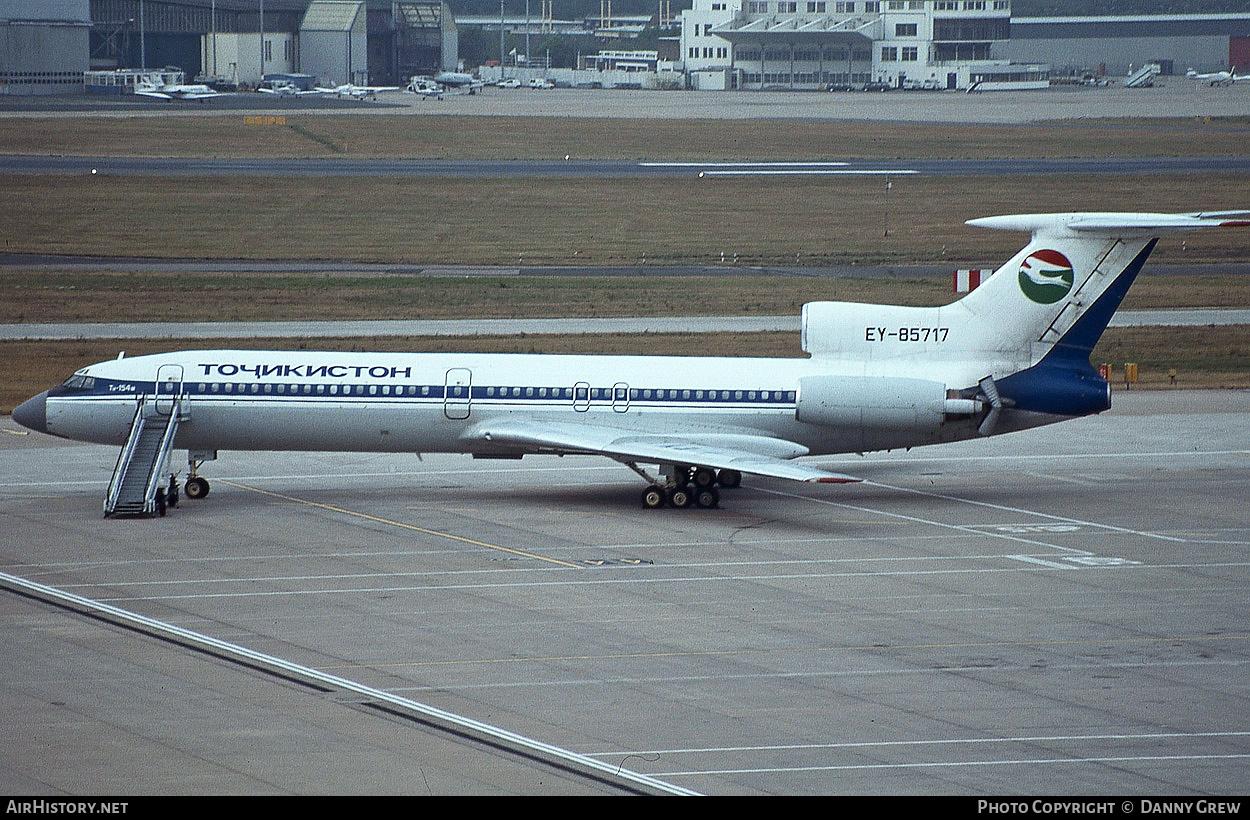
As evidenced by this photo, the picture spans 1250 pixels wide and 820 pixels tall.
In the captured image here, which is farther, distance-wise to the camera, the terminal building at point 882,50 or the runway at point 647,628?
the terminal building at point 882,50

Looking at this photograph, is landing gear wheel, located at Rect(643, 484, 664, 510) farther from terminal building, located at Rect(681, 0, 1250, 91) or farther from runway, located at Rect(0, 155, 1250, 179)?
terminal building, located at Rect(681, 0, 1250, 91)

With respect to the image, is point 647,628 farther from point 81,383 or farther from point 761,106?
point 761,106

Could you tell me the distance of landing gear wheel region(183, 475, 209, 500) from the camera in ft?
120

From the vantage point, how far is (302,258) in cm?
7362

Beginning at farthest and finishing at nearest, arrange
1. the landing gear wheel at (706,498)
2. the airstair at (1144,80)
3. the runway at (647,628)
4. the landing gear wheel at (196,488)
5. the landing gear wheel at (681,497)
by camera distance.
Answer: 1. the airstair at (1144,80)
2. the landing gear wheel at (196,488)
3. the landing gear wheel at (706,498)
4. the landing gear wheel at (681,497)
5. the runway at (647,628)

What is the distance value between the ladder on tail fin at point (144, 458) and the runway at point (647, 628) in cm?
76

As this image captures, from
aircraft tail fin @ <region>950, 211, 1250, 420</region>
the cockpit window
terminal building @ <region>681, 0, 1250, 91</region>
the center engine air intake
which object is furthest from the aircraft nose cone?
terminal building @ <region>681, 0, 1250, 91</region>

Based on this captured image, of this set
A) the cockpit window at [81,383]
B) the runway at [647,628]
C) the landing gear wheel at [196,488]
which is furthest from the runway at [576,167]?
the landing gear wheel at [196,488]

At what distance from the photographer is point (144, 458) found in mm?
35594

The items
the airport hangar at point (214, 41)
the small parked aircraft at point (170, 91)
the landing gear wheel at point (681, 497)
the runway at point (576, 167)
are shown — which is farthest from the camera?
the airport hangar at point (214, 41)

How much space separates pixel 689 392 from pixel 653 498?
109 inches

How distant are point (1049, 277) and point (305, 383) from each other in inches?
721

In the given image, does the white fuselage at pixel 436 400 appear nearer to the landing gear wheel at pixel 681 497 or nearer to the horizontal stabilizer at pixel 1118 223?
the landing gear wheel at pixel 681 497

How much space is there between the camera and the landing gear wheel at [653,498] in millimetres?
35875
